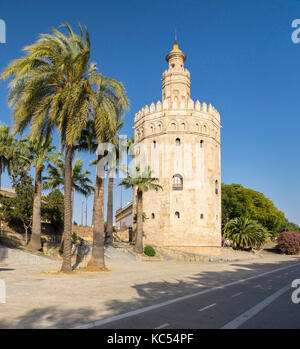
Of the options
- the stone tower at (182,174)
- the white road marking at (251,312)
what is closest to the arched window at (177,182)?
the stone tower at (182,174)

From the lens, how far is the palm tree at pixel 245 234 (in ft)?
160

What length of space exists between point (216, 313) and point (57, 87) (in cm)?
1507

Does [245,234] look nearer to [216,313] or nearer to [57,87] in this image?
[57,87]

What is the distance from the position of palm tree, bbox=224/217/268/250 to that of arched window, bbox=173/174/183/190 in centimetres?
1345

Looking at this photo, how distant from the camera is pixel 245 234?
48.8m

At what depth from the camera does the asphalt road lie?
757 cm

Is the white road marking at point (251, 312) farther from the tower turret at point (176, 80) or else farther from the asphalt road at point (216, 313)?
the tower turret at point (176, 80)

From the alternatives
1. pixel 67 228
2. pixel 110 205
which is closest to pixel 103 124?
pixel 67 228

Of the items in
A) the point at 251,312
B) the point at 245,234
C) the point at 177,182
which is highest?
the point at 177,182

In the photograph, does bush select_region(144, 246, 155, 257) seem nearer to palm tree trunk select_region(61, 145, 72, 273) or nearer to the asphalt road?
palm tree trunk select_region(61, 145, 72, 273)

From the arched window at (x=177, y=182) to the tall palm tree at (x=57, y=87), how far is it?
24010 mm
